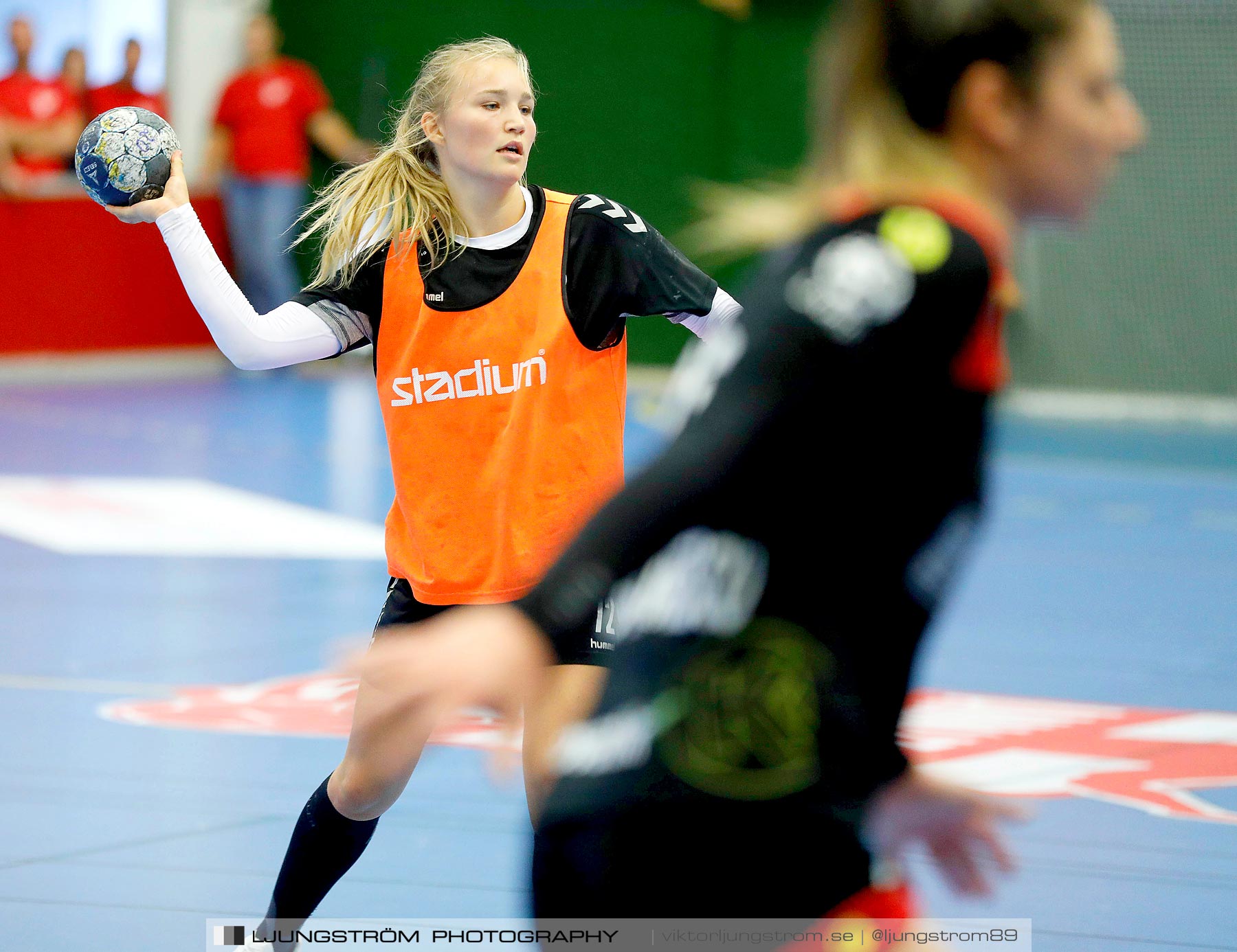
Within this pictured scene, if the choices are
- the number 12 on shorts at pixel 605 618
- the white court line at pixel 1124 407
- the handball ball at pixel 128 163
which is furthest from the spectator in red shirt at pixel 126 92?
the number 12 on shorts at pixel 605 618

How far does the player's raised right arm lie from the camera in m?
3.04

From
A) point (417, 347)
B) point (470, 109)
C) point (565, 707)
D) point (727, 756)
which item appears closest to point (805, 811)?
point (727, 756)

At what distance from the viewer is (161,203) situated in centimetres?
310

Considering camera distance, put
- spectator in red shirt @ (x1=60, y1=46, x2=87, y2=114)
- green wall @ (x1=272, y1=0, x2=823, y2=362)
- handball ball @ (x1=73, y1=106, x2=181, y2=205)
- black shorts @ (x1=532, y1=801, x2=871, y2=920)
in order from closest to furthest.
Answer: black shorts @ (x1=532, y1=801, x2=871, y2=920), handball ball @ (x1=73, y1=106, x2=181, y2=205), spectator in red shirt @ (x1=60, y1=46, x2=87, y2=114), green wall @ (x1=272, y1=0, x2=823, y2=362)

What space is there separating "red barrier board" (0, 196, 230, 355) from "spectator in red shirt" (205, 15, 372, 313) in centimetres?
41

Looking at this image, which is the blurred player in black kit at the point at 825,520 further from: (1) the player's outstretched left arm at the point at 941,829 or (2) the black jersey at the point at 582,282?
(2) the black jersey at the point at 582,282

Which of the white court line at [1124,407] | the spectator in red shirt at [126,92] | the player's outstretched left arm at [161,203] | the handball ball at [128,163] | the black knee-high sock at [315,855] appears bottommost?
the white court line at [1124,407]

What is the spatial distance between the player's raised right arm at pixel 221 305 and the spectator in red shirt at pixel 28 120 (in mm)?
12199

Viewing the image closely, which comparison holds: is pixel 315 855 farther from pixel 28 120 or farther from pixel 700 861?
pixel 28 120

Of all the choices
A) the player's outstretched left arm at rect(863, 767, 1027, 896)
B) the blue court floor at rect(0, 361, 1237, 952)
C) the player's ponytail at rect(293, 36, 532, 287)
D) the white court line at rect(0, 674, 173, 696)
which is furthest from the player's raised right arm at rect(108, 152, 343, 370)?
the white court line at rect(0, 674, 173, 696)

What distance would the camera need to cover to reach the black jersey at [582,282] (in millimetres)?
3271

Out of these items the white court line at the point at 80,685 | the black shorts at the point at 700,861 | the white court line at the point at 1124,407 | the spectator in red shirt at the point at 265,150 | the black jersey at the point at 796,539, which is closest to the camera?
the black jersey at the point at 796,539

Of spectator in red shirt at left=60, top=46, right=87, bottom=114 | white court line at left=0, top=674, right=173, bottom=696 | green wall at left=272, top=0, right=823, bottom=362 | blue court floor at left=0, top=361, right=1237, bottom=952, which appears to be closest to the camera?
blue court floor at left=0, top=361, right=1237, bottom=952

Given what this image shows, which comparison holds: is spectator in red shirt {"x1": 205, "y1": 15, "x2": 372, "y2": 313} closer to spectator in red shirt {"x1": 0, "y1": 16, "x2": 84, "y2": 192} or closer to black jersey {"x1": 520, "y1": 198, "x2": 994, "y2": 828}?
spectator in red shirt {"x1": 0, "y1": 16, "x2": 84, "y2": 192}
